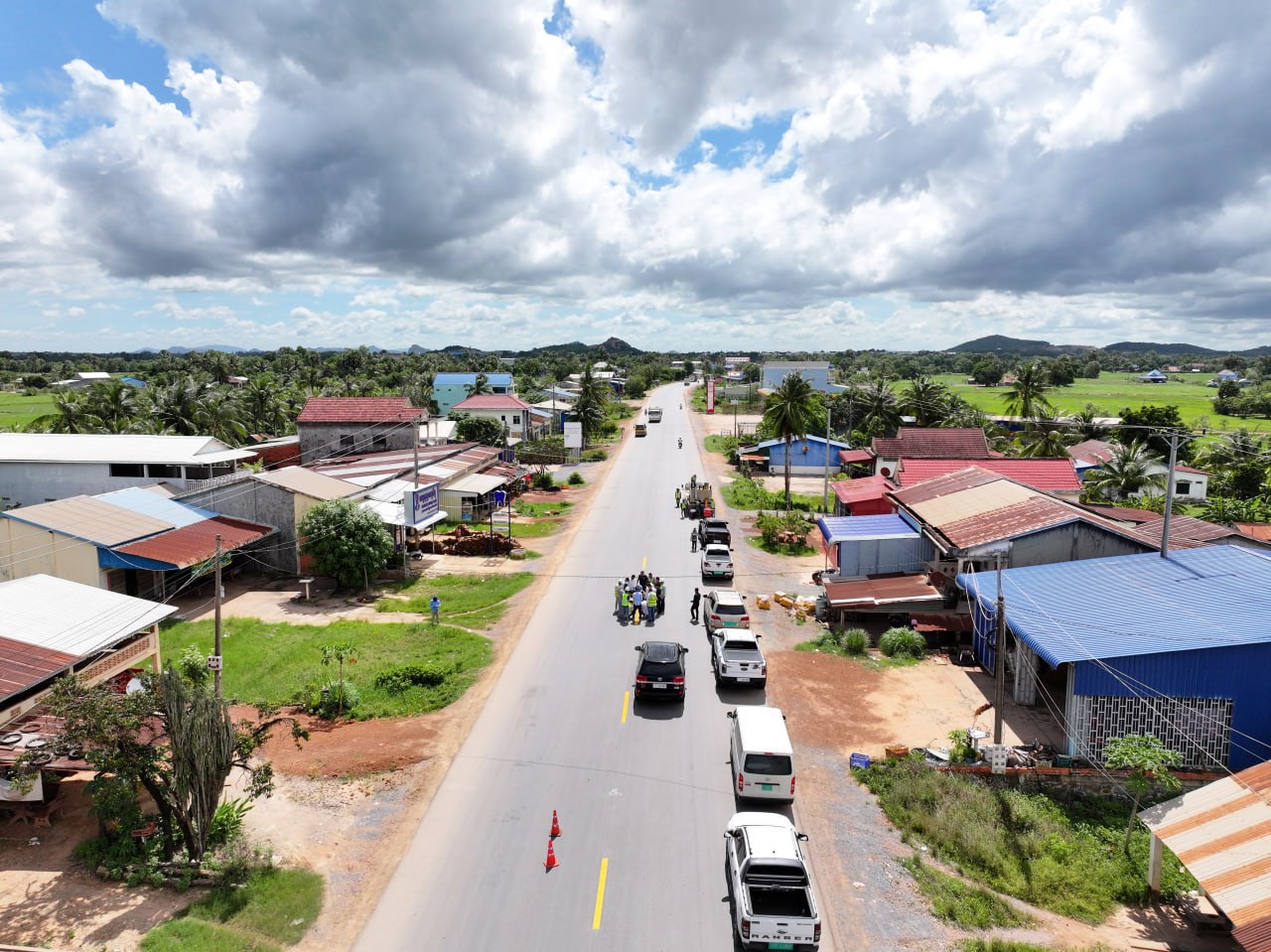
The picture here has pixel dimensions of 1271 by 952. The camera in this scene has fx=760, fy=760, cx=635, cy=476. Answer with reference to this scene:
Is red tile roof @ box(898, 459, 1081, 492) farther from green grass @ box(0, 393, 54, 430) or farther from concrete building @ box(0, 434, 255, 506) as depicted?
green grass @ box(0, 393, 54, 430)

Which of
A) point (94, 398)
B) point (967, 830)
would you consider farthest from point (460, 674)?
point (94, 398)

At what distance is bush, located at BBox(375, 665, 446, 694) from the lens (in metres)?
21.8

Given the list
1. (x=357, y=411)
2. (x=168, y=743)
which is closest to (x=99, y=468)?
(x=357, y=411)

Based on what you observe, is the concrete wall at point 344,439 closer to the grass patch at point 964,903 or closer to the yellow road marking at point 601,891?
the yellow road marking at point 601,891

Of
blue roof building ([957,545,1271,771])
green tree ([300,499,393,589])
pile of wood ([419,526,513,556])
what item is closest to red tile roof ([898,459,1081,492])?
blue roof building ([957,545,1271,771])

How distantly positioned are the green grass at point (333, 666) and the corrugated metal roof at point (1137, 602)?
16.1 m

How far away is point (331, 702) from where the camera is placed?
2047cm

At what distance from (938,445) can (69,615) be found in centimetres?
4737

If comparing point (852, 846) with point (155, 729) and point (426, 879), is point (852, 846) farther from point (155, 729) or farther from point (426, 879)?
point (155, 729)

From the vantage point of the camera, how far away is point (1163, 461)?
5578cm

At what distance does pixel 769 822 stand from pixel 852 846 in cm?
235

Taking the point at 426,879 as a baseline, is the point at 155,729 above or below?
above

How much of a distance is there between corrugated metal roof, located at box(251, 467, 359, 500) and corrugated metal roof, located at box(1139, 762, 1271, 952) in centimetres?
3103

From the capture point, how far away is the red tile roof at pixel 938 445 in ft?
166
